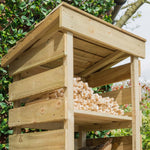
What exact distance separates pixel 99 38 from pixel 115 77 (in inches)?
27.9

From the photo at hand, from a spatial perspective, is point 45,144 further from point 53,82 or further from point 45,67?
point 45,67

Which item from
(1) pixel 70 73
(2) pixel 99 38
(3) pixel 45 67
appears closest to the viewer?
(1) pixel 70 73

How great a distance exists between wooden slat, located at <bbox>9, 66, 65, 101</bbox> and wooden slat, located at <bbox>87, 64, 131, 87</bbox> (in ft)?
2.95

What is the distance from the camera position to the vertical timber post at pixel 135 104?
2439 millimetres

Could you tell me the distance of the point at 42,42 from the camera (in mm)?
2291

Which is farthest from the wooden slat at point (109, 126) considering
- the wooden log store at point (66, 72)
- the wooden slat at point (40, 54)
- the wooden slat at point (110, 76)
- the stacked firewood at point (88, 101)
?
the wooden slat at point (40, 54)

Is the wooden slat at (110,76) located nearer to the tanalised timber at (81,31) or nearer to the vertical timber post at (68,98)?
the tanalised timber at (81,31)

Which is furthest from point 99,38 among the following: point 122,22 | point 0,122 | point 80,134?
point 122,22

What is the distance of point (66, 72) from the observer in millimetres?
1960

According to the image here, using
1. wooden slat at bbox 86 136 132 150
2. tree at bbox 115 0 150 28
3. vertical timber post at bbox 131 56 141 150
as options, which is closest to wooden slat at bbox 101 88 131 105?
vertical timber post at bbox 131 56 141 150

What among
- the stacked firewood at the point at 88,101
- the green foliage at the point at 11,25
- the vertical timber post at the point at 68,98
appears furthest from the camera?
the green foliage at the point at 11,25

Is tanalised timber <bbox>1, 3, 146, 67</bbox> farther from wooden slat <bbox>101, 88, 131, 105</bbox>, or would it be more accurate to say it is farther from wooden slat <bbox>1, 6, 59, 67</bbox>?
wooden slat <bbox>101, 88, 131, 105</bbox>

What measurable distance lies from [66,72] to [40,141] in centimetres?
55

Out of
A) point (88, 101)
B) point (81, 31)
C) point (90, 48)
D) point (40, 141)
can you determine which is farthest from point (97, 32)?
point (40, 141)
